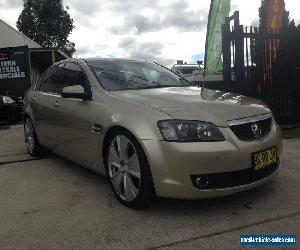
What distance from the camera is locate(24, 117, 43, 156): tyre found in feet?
20.2

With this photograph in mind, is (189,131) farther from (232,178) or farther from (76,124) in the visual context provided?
(76,124)

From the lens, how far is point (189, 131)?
3473mm

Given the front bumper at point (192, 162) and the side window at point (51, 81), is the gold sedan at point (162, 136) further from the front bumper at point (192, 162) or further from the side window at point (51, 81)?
the side window at point (51, 81)

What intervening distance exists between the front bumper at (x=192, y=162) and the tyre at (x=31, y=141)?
308 centimetres

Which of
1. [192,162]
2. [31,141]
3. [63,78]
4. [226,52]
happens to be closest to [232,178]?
[192,162]

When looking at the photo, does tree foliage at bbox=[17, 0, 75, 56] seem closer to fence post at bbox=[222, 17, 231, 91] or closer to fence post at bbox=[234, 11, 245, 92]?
fence post at bbox=[222, 17, 231, 91]

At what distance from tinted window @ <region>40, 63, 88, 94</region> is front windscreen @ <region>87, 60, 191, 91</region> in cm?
18

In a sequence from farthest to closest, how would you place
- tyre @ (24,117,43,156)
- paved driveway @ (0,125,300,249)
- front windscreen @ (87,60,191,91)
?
1. tyre @ (24,117,43,156)
2. front windscreen @ (87,60,191,91)
3. paved driveway @ (0,125,300,249)

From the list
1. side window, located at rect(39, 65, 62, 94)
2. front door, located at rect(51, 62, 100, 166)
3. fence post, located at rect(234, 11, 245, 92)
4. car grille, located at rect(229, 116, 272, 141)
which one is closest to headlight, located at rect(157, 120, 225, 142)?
car grille, located at rect(229, 116, 272, 141)

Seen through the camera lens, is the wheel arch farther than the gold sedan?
Yes

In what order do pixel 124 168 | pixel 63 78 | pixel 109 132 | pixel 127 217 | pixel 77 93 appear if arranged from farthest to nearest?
pixel 63 78 → pixel 77 93 → pixel 109 132 → pixel 124 168 → pixel 127 217

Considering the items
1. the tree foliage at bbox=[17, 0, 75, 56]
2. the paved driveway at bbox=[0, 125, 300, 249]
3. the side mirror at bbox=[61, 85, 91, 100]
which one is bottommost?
the paved driveway at bbox=[0, 125, 300, 249]

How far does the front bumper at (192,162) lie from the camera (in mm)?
3387

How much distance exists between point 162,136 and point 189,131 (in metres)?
0.22
